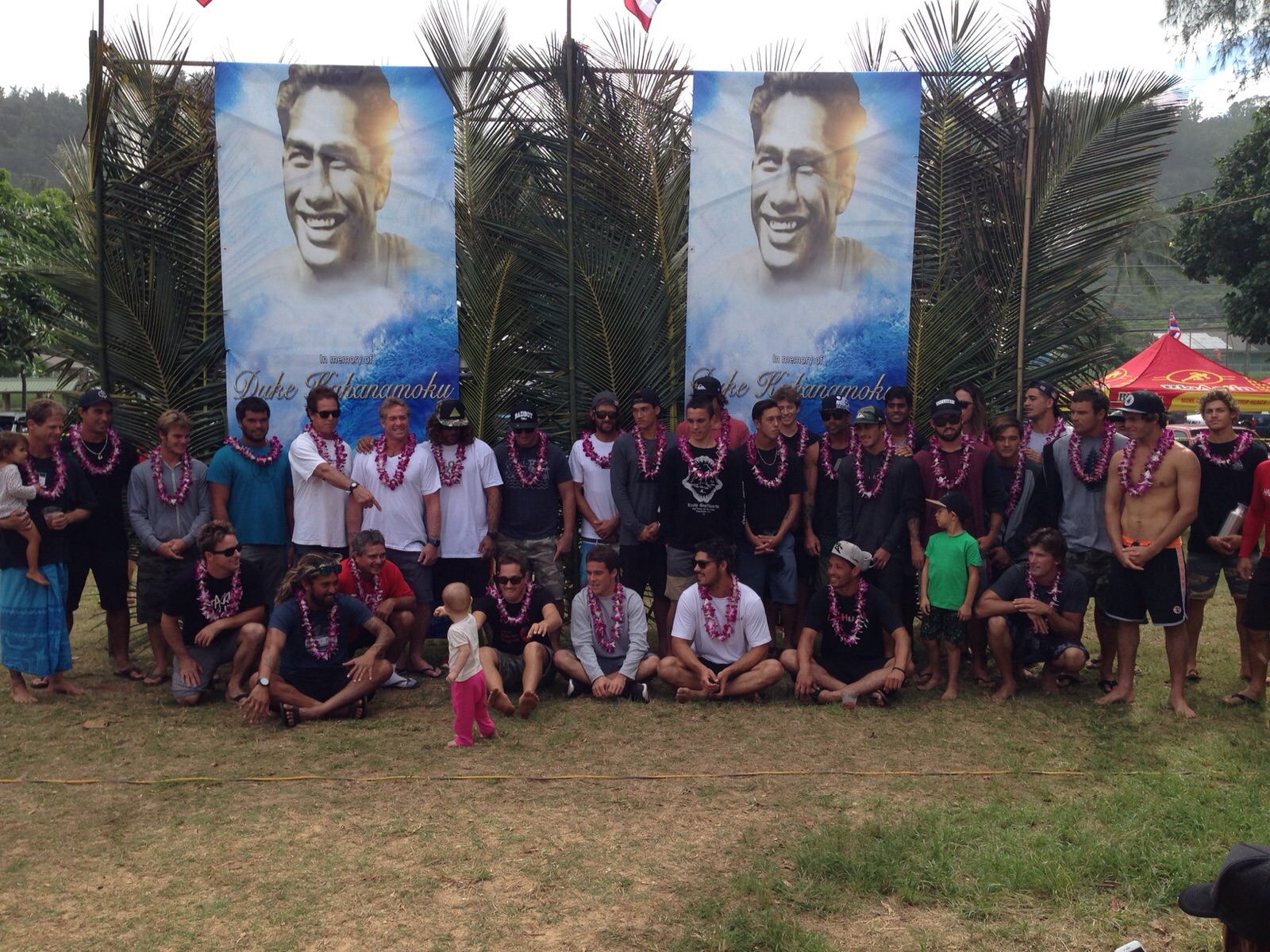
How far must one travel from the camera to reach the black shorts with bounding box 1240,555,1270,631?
Answer: 6.91 metres

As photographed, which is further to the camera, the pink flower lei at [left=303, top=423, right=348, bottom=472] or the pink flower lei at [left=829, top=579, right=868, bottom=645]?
the pink flower lei at [left=303, top=423, right=348, bottom=472]

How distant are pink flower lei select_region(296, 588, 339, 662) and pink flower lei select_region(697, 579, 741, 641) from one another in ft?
7.20

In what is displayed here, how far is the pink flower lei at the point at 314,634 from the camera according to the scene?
6770 millimetres

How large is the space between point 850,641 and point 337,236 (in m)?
4.59

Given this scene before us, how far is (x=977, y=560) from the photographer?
23.5 feet

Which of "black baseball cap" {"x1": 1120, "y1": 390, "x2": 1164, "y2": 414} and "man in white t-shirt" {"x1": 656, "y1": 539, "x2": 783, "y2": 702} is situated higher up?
"black baseball cap" {"x1": 1120, "y1": 390, "x2": 1164, "y2": 414}

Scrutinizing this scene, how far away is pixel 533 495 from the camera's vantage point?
7.72 meters

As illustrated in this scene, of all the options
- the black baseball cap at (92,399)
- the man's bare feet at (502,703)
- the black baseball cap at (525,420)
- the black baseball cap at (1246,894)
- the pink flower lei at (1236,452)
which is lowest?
the man's bare feet at (502,703)

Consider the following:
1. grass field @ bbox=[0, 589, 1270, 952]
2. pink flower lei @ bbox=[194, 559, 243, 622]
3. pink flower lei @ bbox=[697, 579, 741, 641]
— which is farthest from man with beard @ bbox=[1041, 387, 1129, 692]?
pink flower lei @ bbox=[194, 559, 243, 622]

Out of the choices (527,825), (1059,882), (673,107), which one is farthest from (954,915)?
(673,107)

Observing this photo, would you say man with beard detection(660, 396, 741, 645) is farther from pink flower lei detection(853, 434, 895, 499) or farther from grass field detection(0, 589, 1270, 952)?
grass field detection(0, 589, 1270, 952)

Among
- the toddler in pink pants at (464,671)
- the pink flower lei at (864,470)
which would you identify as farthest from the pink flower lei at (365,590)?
the pink flower lei at (864,470)

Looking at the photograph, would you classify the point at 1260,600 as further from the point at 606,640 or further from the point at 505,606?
the point at 505,606

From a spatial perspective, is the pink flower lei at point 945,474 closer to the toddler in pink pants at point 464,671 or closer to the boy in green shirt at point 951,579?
the boy in green shirt at point 951,579
